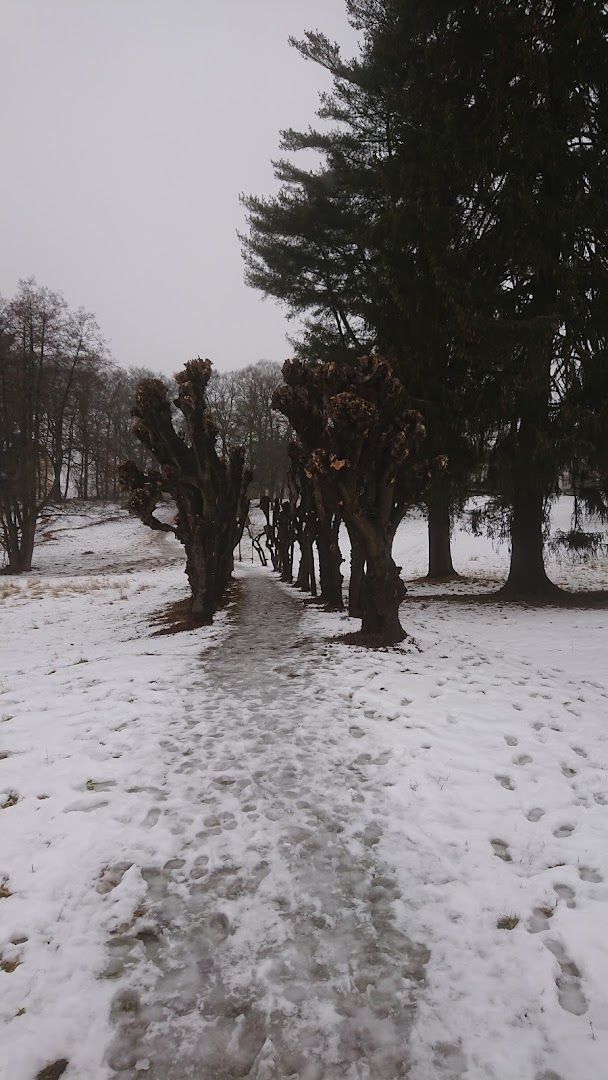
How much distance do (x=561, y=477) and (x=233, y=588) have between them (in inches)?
432

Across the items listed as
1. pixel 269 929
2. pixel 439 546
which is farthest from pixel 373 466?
pixel 439 546

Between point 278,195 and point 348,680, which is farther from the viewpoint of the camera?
point 278,195

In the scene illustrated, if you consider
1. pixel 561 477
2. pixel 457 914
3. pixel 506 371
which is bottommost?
pixel 457 914

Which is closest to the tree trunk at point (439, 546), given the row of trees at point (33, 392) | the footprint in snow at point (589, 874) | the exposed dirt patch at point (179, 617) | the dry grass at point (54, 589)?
the exposed dirt patch at point (179, 617)

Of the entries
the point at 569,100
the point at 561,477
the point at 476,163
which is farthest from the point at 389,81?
the point at 561,477

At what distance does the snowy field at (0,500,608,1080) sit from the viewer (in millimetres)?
1781

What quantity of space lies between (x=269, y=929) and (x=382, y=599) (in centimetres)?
523

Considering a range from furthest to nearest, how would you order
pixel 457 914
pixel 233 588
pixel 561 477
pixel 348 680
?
pixel 233 588 → pixel 561 477 → pixel 348 680 → pixel 457 914

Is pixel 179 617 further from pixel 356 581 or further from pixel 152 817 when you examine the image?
pixel 152 817

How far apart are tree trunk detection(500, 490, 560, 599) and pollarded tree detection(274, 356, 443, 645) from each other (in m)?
5.26

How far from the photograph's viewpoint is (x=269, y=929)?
2.30 meters

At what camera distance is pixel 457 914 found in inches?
95.2

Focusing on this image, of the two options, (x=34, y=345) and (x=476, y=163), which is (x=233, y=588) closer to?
(x=476, y=163)

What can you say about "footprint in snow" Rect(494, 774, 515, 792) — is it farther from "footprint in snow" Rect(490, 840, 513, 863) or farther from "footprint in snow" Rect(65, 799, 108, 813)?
"footprint in snow" Rect(65, 799, 108, 813)
